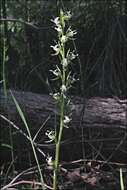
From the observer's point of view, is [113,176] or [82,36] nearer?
[113,176]

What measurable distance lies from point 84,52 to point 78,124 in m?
1.38

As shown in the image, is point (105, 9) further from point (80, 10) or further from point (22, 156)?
point (22, 156)

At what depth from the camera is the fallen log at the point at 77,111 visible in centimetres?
305

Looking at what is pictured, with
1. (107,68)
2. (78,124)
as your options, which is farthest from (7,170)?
(107,68)

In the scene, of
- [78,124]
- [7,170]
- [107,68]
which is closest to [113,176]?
[78,124]

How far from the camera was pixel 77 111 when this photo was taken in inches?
124

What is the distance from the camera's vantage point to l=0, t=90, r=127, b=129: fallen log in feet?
10.0

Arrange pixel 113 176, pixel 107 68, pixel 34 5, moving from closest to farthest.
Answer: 1. pixel 113 176
2. pixel 107 68
3. pixel 34 5

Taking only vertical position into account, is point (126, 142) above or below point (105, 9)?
below

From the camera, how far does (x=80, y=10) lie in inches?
167

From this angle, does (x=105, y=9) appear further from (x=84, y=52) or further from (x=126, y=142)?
(x=126, y=142)

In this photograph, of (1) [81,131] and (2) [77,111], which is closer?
(1) [81,131]

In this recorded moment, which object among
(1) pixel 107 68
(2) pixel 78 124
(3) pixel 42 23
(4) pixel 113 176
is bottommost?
(4) pixel 113 176

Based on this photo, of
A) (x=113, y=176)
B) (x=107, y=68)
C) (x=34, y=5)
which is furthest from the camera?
(x=34, y=5)
